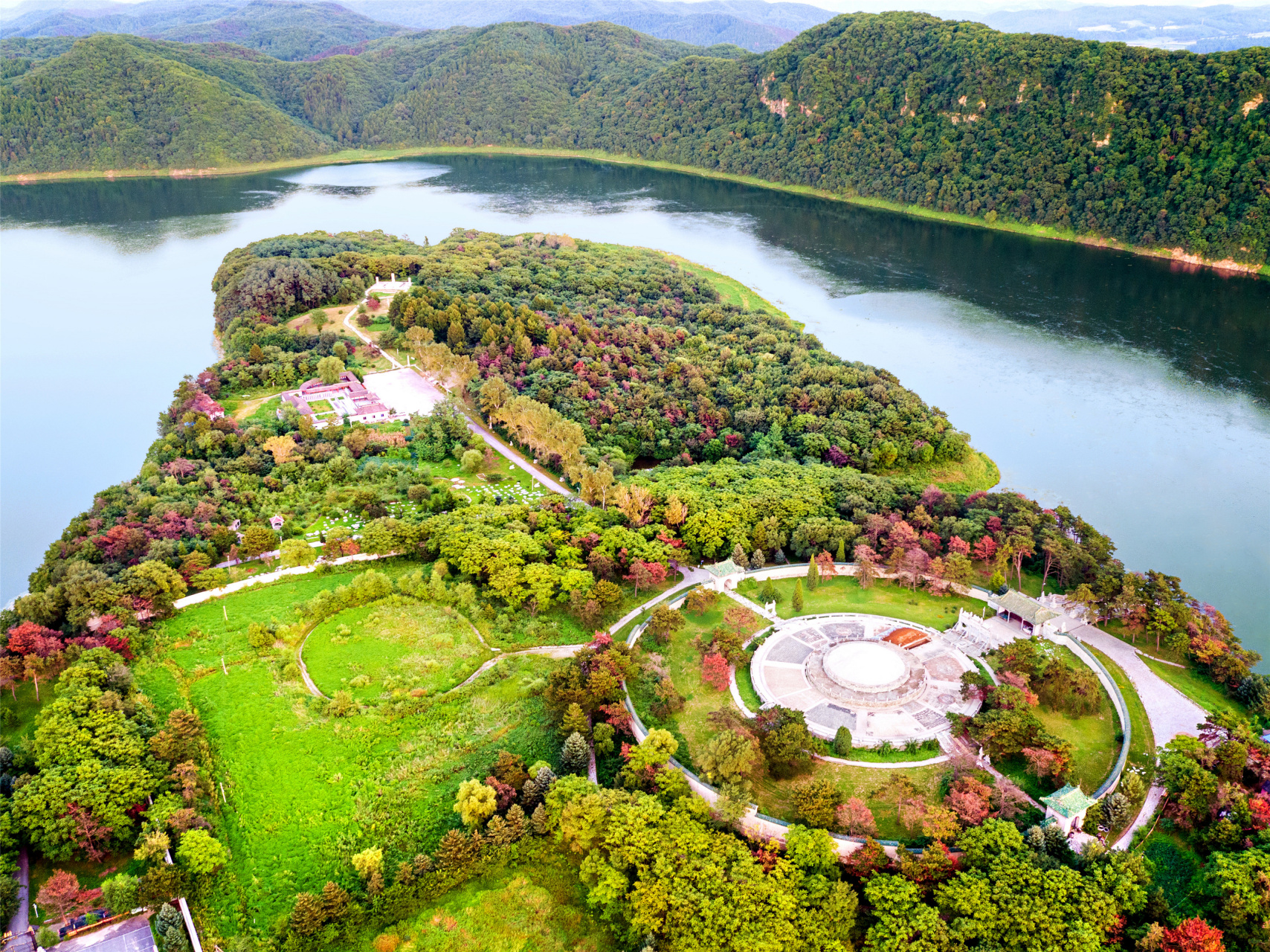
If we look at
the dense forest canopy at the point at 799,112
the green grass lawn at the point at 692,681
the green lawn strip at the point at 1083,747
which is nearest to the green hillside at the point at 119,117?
the dense forest canopy at the point at 799,112

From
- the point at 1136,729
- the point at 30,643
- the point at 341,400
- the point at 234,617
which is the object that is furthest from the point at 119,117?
the point at 1136,729

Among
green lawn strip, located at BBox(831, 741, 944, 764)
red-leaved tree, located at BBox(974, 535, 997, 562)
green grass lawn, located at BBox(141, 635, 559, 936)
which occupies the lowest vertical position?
green grass lawn, located at BBox(141, 635, 559, 936)

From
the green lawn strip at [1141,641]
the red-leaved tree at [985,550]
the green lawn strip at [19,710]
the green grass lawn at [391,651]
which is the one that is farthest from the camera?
the red-leaved tree at [985,550]

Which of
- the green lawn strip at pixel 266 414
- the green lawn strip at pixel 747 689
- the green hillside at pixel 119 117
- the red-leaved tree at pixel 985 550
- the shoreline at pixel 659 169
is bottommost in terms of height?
the green lawn strip at pixel 747 689

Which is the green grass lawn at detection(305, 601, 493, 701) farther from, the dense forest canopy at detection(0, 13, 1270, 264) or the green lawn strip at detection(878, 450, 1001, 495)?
the dense forest canopy at detection(0, 13, 1270, 264)

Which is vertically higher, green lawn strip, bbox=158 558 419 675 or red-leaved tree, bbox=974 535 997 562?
red-leaved tree, bbox=974 535 997 562

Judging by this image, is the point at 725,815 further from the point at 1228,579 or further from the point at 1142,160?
the point at 1142,160

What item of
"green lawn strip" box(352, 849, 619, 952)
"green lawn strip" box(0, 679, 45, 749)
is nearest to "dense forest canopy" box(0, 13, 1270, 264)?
"green lawn strip" box(352, 849, 619, 952)

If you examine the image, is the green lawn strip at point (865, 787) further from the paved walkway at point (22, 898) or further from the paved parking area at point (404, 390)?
the paved parking area at point (404, 390)
